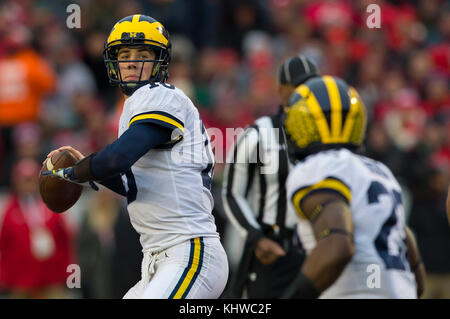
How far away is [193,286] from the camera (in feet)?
14.1

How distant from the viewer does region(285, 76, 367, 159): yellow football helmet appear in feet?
12.0

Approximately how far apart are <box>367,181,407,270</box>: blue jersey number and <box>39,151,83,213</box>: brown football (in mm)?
1834

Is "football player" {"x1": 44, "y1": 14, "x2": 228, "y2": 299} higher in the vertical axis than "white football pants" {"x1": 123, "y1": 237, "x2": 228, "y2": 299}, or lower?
higher

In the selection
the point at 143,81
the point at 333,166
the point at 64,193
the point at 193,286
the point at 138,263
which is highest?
the point at 143,81

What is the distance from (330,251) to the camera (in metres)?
3.28

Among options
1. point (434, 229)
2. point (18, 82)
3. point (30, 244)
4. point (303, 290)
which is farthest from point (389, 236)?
point (18, 82)

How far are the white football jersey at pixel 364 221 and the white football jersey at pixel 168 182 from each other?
38.1 inches

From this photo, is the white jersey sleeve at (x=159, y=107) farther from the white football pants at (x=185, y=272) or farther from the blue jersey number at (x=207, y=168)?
the white football pants at (x=185, y=272)

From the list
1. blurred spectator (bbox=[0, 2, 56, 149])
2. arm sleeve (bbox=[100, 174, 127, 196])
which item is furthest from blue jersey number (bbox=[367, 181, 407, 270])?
blurred spectator (bbox=[0, 2, 56, 149])

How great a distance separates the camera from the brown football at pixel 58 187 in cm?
471

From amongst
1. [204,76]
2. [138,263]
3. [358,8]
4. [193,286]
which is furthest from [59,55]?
[193,286]

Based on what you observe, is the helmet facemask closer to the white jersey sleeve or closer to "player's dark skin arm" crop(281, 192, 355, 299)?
the white jersey sleeve
